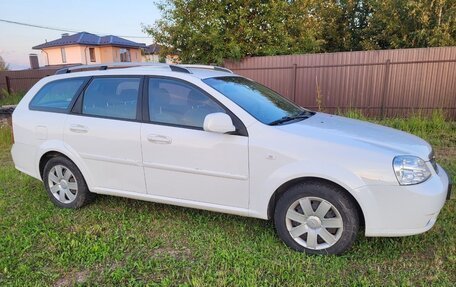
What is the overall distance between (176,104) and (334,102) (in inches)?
317

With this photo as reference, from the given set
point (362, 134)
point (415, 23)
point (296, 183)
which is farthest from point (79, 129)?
point (415, 23)

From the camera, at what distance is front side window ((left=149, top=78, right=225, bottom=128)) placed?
331cm

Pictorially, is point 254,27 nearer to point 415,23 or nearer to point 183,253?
point 415,23

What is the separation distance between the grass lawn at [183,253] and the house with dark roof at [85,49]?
1425 inches

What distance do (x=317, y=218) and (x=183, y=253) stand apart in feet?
4.04

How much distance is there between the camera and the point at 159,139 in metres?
3.37

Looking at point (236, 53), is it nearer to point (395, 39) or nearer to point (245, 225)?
point (395, 39)

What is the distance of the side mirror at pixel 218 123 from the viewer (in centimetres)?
302

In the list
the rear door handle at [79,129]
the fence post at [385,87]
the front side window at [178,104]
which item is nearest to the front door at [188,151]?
the front side window at [178,104]

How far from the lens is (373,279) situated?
8.70 feet

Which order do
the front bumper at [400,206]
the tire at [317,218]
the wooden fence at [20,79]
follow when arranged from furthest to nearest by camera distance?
the wooden fence at [20,79] < the tire at [317,218] < the front bumper at [400,206]

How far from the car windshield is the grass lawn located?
1152 mm

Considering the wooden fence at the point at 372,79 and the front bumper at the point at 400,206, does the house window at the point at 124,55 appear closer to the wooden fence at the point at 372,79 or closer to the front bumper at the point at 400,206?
the wooden fence at the point at 372,79

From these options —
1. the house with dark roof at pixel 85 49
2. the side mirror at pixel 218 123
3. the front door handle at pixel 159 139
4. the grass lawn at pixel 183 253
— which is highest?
the house with dark roof at pixel 85 49
